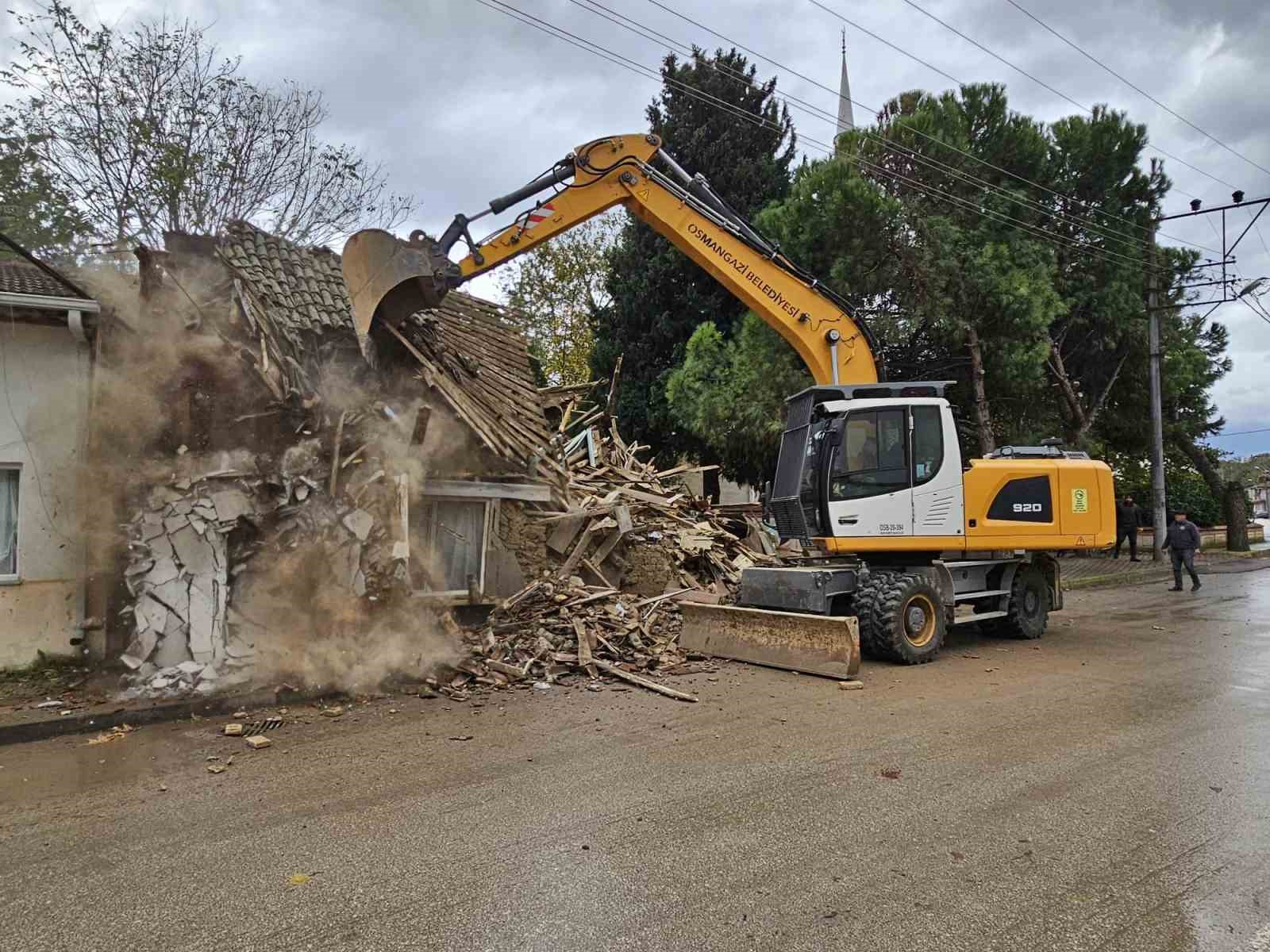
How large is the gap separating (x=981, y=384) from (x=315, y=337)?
1386cm

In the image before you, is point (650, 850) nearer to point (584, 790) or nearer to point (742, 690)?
point (584, 790)

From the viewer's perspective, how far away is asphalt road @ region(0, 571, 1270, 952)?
3.55 meters

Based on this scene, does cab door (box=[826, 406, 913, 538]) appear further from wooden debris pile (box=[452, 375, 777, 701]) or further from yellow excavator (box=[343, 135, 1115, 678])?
wooden debris pile (box=[452, 375, 777, 701])

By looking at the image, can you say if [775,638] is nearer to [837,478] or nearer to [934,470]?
[837,478]

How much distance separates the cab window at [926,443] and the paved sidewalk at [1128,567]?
10.9m

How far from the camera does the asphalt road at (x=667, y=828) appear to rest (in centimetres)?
355

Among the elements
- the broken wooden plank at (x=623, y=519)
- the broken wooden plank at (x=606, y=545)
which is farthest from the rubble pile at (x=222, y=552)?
the broken wooden plank at (x=623, y=519)

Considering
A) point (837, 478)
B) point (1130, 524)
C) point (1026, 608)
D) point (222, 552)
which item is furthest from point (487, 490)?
point (1130, 524)

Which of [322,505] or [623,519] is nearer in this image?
[322,505]

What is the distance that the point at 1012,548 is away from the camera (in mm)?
10734

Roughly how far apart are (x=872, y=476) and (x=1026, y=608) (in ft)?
11.9

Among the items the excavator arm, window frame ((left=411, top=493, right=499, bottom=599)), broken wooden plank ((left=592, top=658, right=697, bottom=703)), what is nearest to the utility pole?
the excavator arm

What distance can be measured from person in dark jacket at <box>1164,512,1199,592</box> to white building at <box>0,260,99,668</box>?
1894cm

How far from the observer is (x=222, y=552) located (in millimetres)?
8125
